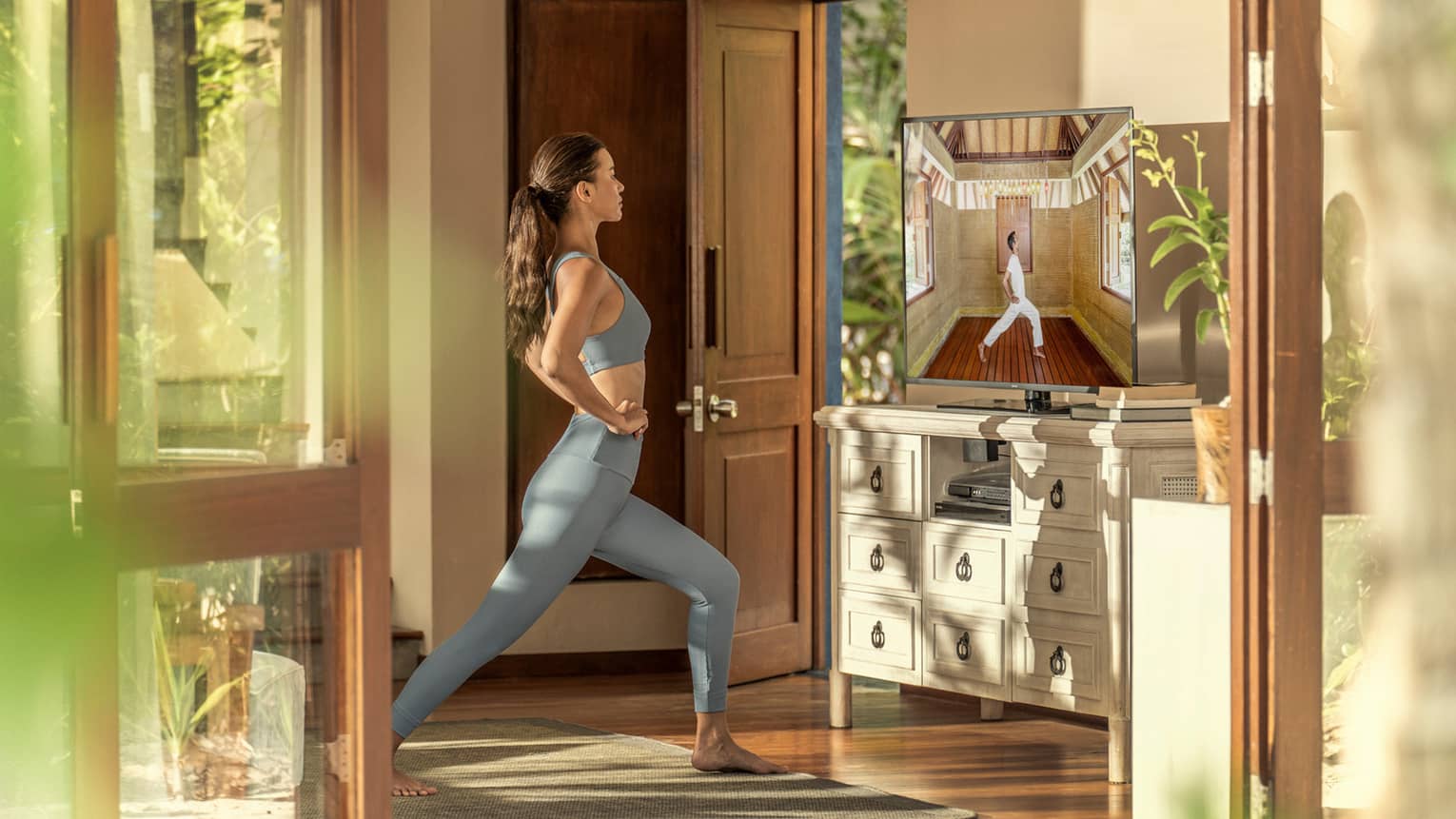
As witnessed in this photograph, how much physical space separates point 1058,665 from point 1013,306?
1081 mm

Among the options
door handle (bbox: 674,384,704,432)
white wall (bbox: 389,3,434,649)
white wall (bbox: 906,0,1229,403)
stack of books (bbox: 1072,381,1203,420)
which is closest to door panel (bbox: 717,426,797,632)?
door handle (bbox: 674,384,704,432)

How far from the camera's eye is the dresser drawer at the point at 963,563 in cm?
479

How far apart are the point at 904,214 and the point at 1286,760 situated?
2.75 metres

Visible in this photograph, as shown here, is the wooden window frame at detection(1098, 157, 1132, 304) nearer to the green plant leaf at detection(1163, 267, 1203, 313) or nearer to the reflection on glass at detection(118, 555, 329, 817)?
the green plant leaf at detection(1163, 267, 1203, 313)

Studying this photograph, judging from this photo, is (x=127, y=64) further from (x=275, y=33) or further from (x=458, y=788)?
(x=458, y=788)

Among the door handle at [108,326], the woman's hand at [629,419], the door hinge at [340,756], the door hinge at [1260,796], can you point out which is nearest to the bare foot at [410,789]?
the woman's hand at [629,419]

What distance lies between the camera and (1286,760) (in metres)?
2.71

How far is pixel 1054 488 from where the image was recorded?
182 inches

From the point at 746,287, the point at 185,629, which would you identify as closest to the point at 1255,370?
the point at 185,629

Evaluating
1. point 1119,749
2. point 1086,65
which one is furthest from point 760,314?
point 1119,749

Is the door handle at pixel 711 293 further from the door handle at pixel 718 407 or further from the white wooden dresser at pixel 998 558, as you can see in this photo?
the white wooden dresser at pixel 998 558

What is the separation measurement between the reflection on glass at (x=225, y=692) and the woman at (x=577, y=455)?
5.79ft

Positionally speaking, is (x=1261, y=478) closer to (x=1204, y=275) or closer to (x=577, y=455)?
(x=1204, y=275)

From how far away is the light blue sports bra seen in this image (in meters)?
4.22
